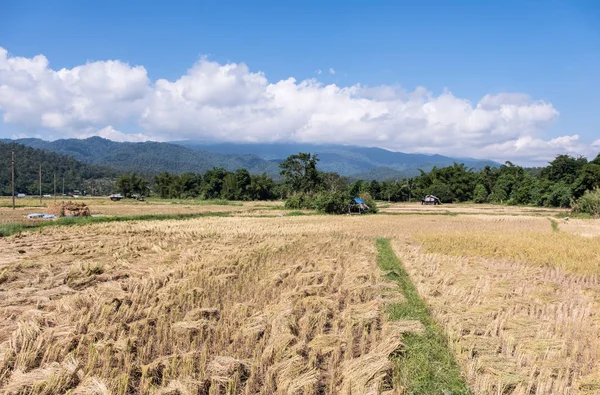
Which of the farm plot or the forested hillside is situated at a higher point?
the forested hillside

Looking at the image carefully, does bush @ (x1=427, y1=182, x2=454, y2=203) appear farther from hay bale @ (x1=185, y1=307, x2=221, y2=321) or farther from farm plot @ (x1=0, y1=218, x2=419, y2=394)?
hay bale @ (x1=185, y1=307, x2=221, y2=321)

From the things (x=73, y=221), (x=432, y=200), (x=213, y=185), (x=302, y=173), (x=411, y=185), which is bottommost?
(x=73, y=221)

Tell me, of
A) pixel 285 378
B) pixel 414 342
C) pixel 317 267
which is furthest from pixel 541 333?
pixel 317 267

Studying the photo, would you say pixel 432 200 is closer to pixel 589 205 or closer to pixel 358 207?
pixel 589 205

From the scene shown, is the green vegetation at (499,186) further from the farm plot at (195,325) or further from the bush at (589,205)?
the farm plot at (195,325)

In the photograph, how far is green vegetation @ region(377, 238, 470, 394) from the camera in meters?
4.07

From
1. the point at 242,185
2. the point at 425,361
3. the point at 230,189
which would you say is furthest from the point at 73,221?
the point at 242,185

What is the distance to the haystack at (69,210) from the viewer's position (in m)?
24.5

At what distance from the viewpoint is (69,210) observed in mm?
24641

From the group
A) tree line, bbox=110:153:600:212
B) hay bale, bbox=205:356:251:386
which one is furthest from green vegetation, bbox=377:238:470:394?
tree line, bbox=110:153:600:212

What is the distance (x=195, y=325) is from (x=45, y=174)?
104954 mm

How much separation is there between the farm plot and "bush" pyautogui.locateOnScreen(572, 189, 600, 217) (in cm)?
2939

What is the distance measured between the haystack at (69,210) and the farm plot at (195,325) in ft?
48.0

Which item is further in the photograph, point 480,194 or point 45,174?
point 45,174
